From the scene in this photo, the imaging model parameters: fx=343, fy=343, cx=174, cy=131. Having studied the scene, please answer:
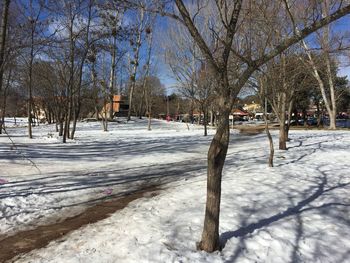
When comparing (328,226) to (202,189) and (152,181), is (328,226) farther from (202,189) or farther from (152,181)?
(152,181)

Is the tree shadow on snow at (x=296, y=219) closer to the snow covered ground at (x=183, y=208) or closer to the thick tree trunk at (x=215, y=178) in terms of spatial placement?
the snow covered ground at (x=183, y=208)

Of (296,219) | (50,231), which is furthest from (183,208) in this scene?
(50,231)

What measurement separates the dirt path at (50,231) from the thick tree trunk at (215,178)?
2.28 meters

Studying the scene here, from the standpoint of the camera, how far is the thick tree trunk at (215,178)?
449cm

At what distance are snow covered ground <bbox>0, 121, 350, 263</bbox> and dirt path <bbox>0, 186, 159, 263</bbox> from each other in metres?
0.21

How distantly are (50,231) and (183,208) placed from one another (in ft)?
7.84

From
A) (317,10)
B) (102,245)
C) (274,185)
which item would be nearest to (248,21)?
(317,10)

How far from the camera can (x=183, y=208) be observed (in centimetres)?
652

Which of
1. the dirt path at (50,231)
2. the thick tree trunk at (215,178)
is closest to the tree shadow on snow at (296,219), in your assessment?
the thick tree trunk at (215,178)

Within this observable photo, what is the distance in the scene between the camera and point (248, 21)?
27.8 feet

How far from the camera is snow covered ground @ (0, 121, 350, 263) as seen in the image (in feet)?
15.7

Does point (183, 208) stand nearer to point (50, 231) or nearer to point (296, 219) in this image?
point (296, 219)

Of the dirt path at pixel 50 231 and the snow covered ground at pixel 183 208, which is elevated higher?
the snow covered ground at pixel 183 208

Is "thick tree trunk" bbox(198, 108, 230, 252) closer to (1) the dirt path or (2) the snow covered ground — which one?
(2) the snow covered ground
